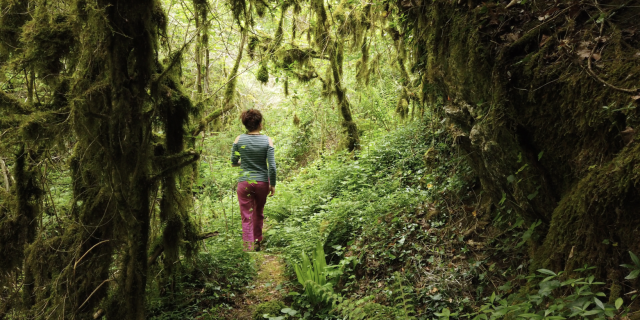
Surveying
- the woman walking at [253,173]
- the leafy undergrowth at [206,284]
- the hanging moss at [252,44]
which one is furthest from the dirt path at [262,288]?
the hanging moss at [252,44]

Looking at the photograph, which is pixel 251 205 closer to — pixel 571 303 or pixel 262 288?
pixel 262 288

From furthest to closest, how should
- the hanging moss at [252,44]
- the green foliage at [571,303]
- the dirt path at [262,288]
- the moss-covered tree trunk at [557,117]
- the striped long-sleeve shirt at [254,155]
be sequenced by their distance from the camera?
the hanging moss at [252,44]
the striped long-sleeve shirt at [254,155]
the dirt path at [262,288]
the moss-covered tree trunk at [557,117]
the green foliage at [571,303]

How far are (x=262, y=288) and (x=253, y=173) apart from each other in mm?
1888

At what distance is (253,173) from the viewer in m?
5.83

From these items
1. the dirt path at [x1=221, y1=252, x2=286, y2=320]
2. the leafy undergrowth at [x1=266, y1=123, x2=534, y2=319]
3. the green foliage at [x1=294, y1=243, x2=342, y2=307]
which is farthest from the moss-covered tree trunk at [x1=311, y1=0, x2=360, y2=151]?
the green foliage at [x1=294, y1=243, x2=342, y2=307]

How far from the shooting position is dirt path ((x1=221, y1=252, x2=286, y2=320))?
4242 mm

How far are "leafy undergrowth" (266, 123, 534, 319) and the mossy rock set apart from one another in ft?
0.91

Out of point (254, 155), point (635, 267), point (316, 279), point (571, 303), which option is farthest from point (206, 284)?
point (635, 267)

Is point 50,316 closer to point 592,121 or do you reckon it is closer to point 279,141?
point 592,121

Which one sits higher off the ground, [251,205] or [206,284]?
[251,205]

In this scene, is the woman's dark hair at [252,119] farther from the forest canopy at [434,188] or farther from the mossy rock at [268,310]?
the mossy rock at [268,310]

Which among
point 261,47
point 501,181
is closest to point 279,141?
point 261,47

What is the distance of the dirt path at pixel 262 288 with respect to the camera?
4.24 meters

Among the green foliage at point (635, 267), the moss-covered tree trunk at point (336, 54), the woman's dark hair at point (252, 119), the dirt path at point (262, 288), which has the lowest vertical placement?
the dirt path at point (262, 288)
